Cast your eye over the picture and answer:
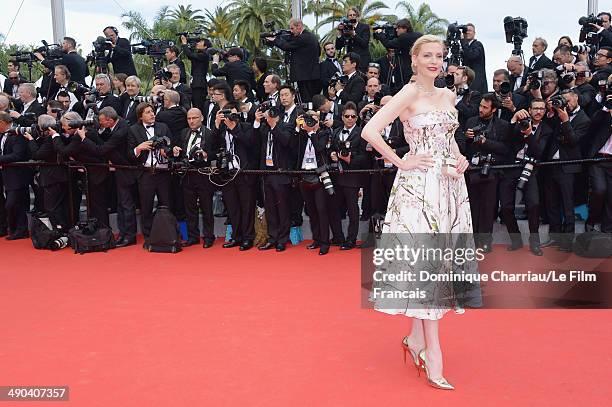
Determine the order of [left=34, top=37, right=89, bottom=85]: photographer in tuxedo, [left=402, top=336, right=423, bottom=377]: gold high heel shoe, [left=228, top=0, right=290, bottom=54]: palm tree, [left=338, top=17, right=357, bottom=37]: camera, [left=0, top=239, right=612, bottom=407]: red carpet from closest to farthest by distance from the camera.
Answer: [left=0, top=239, right=612, bottom=407]: red carpet < [left=402, top=336, right=423, bottom=377]: gold high heel shoe < [left=338, top=17, right=357, bottom=37]: camera < [left=34, top=37, right=89, bottom=85]: photographer in tuxedo < [left=228, top=0, right=290, bottom=54]: palm tree

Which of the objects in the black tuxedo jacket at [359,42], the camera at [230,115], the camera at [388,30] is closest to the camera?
the camera at [230,115]

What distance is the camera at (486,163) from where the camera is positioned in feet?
21.1

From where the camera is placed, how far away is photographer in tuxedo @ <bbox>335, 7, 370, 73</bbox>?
8750mm

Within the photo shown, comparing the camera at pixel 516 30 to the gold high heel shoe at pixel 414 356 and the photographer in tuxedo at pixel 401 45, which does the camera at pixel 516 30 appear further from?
the gold high heel shoe at pixel 414 356

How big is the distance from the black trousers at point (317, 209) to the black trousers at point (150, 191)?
1.52 metres

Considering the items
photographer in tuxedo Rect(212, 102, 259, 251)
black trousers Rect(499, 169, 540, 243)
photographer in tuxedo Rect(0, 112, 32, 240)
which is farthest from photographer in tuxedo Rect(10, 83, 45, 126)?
black trousers Rect(499, 169, 540, 243)

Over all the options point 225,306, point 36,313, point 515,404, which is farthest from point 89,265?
point 515,404

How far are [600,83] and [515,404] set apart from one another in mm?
4162

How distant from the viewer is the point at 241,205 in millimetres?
7379

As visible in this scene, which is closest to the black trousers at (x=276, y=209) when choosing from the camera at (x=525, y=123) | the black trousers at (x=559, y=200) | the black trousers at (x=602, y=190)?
the camera at (x=525, y=123)

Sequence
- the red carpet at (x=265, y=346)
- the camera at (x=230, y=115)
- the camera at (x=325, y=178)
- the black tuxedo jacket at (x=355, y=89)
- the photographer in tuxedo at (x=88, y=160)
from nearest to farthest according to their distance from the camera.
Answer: the red carpet at (x=265, y=346) < the camera at (x=325, y=178) < the camera at (x=230, y=115) < the photographer in tuxedo at (x=88, y=160) < the black tuxedo jacket at (x=355, y=89)

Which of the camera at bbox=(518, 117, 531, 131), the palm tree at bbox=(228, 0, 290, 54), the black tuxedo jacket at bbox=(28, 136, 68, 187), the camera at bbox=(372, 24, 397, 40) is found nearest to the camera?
the camera at bbox=(518, 117, 531, 131)

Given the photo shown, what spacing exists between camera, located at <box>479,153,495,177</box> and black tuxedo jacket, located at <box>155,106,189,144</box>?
3393mm

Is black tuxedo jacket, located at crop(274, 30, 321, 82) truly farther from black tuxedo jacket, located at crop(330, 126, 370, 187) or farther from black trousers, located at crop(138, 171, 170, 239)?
black trousers, located at crop(138, 171, 170, 239)
